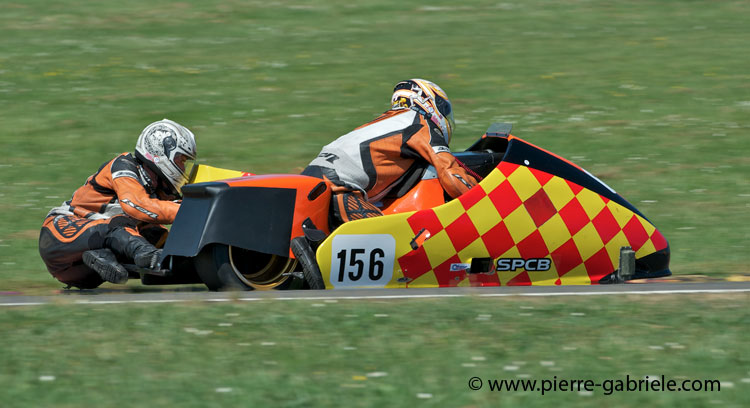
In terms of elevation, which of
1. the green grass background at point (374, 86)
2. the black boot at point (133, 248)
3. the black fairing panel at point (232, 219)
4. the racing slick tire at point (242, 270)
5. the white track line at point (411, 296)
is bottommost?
the white track line at point (411, 296)

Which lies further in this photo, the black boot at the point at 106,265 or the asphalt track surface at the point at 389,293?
the black boot at the point at 106,265

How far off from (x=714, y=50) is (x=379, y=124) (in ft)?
48.6

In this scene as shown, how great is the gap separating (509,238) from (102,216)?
2986mm

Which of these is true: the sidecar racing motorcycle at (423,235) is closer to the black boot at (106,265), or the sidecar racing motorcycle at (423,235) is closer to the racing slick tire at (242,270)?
the racing slick tire at (242,270)

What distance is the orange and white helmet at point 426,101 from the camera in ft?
28.1

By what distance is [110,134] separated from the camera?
1559 cm

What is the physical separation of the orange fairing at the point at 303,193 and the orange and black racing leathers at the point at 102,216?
67 centimetres

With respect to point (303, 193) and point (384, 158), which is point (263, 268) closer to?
point (303, 193)

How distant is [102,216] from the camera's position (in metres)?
8.06

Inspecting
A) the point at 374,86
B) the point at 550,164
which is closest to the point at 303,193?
the point at 550,164

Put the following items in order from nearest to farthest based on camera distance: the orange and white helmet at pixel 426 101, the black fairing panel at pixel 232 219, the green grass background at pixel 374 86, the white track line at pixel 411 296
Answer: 1. the white track line at pixel 411 296
2. the black fairing panel at pixel 232 219
3. the orange and white helmet at pixel 426 101
4. the green grass background at pixel 374 86

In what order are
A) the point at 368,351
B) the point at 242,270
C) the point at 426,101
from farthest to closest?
the point at 426,101 < the point at 242,270 < the point at 368,351

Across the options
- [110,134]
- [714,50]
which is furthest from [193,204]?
[714,50]

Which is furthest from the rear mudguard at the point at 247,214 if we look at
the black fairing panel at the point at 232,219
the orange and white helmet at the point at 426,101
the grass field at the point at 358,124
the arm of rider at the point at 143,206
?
the orange and white helmet at the point at 426,101
